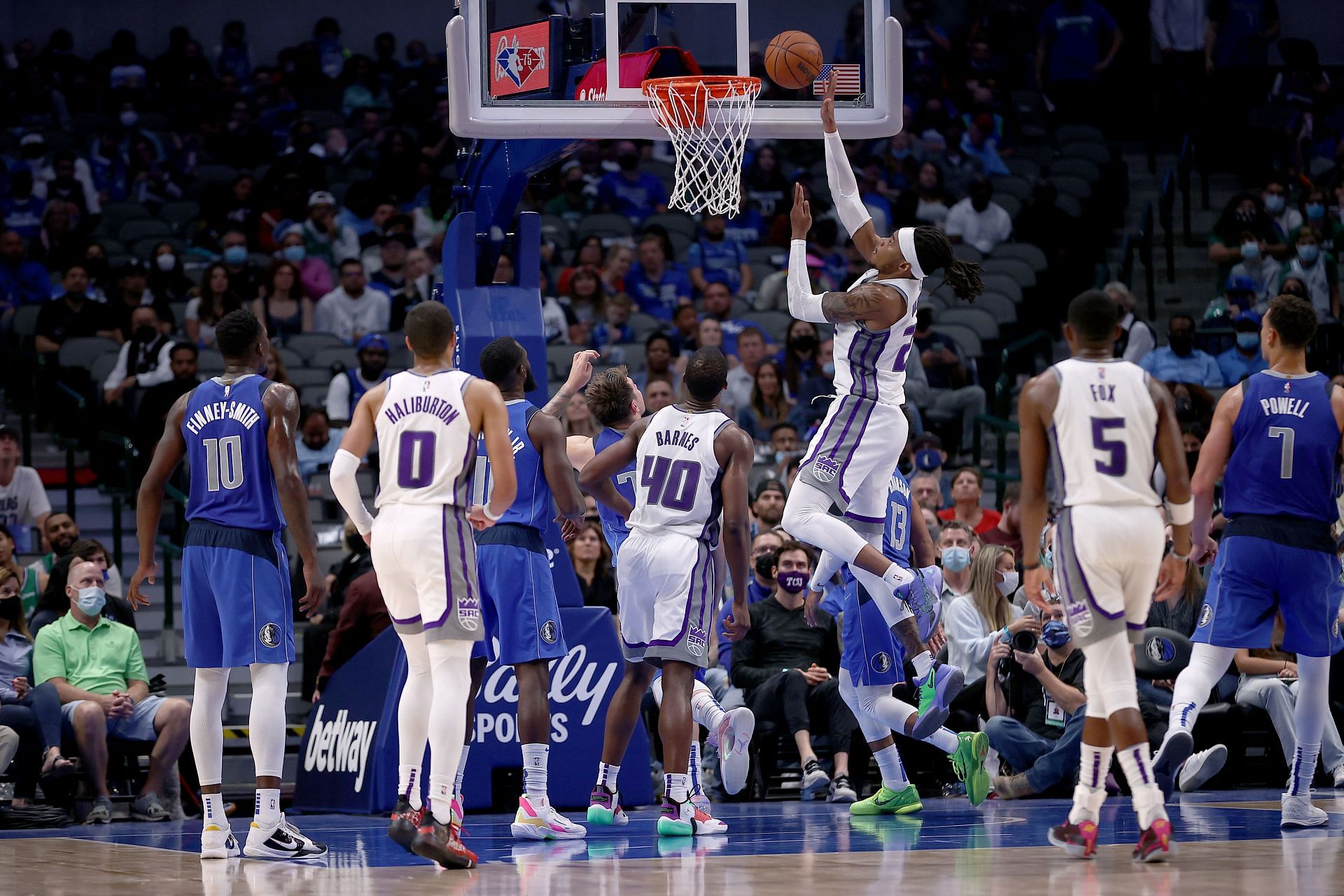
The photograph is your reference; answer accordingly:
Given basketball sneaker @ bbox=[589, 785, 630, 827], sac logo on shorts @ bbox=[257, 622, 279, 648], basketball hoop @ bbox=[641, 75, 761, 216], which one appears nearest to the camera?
sac logo on shorts @ bbox=[257, 622, 279, 648]

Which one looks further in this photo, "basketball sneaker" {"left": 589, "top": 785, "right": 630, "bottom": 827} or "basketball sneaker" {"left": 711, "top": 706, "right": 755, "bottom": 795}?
"basketball sneaker" {"left": 711, "top": 706, "right": 755, "bottom": 795}

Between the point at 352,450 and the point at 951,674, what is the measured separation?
11.6ft

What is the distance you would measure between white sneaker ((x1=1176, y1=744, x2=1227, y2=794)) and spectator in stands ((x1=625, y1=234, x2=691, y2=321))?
10.4 m

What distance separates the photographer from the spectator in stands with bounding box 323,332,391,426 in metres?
15.6

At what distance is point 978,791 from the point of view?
9.64 meters

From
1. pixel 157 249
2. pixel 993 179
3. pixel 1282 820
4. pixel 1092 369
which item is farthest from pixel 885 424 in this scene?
pixel 993 179

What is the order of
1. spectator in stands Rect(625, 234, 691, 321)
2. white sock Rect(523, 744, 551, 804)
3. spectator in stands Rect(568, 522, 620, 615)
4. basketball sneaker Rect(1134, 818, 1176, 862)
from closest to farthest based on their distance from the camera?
basketball sneaker Rect(1134, 818, 1176, 862)
white sock Rect(523, 744, 551, 804)
spectator in stands Rect(568, 522, 620, 615)
spectator in stands Rect(625, 234, 691, 321)

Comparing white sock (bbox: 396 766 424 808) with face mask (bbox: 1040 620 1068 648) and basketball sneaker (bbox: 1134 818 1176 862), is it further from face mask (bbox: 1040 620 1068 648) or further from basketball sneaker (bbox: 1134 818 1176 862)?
face mask (bbox: 1040 620 1068 648)

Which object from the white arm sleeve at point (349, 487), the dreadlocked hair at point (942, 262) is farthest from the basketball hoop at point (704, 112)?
the white arm sleeve at point (349, 487)

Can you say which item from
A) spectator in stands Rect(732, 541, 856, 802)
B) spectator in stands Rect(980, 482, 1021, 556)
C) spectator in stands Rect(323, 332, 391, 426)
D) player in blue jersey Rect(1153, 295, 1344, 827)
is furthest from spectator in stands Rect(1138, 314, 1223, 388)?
player in blue jersey Rect(1153, 295, 1344, 827)

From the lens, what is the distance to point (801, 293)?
912 cm

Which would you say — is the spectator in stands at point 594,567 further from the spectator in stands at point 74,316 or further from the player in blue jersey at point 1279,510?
the spectator in stands at point 74,316

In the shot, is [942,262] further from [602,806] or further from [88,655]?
[88,655]

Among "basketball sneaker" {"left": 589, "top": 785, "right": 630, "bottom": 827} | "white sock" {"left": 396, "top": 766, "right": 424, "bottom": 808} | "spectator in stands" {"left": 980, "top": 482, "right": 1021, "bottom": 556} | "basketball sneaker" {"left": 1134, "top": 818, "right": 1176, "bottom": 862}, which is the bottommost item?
"basketball sneaker" {"left": 589, "top": 785, "right": 630, "bottom": 827}
